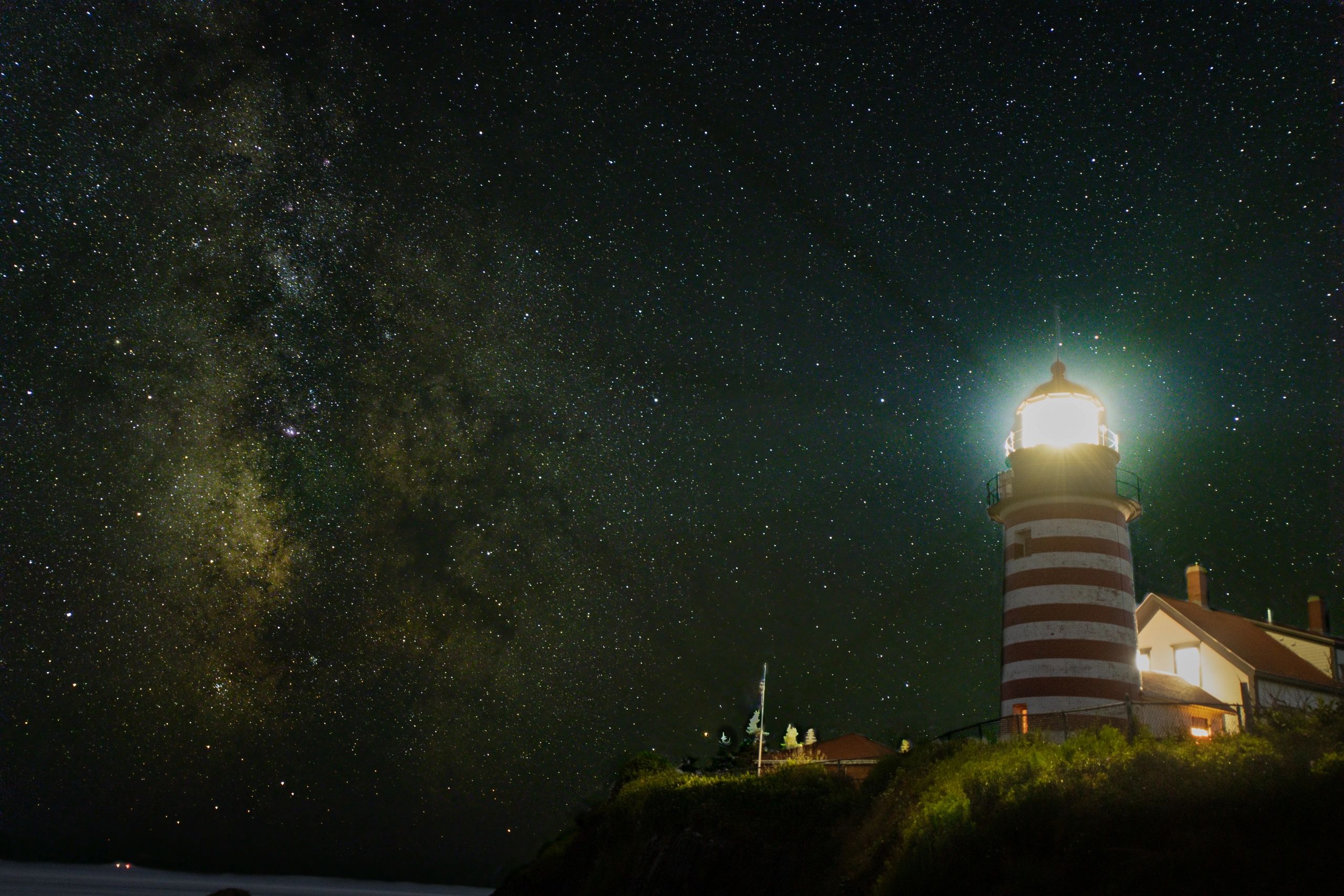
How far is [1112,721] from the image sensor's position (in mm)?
22328

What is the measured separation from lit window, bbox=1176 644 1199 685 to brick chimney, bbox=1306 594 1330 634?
9925 millimetres

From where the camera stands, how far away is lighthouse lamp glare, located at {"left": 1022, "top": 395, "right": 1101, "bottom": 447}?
2756 centimetres

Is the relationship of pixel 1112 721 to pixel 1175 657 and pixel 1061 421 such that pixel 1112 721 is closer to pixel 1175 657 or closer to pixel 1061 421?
pixel 1061 421

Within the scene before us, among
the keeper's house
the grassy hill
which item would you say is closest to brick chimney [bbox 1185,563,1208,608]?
the keeper's house

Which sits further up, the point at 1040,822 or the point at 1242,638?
the point at 1242,638

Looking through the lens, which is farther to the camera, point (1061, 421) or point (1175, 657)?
point (1175, 657)

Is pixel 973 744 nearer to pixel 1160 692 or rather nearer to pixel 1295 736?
pixel 1295 736

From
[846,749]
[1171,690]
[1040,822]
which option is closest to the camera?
[1040,822]

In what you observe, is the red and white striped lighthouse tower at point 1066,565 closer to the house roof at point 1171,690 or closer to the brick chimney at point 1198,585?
the house roof at point 1171,690

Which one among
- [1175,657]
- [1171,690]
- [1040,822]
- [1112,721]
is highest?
[1175,657]

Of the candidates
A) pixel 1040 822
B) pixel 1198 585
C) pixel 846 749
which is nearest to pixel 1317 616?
pixel 1198 585

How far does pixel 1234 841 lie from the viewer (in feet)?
42.8

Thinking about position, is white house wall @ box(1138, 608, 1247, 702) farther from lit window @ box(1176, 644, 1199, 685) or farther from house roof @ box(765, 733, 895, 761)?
house roof @ box(765, 733, 895, 761)

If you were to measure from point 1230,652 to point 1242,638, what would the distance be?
9.16 ft
